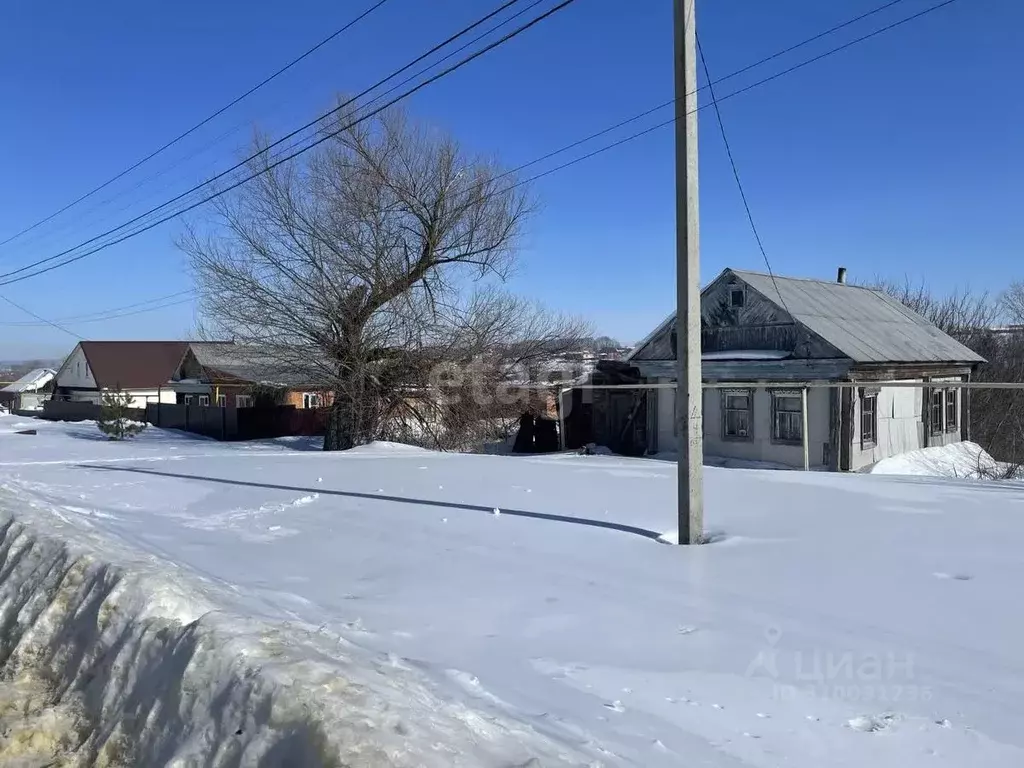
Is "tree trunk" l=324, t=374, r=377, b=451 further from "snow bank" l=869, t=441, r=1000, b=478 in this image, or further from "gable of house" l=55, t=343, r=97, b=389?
"gable of house" l=55, t=343, r=97, b=389

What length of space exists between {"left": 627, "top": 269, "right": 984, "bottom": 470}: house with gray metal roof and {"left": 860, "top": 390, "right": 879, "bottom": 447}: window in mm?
24

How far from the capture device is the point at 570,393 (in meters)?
25.6

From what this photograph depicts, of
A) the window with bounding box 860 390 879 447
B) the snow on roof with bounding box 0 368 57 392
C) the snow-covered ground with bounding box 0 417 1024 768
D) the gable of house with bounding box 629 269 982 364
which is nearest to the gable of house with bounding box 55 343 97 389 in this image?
the snow on roof with bounding box 0 368 57 392

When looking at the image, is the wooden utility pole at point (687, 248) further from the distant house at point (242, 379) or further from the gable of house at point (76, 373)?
the gable of house at point (76, 373)

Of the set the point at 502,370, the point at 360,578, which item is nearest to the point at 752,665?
the point at 360,578

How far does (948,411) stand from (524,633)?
2230cm

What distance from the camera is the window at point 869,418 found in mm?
18891

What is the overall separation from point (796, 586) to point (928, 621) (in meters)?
0.88

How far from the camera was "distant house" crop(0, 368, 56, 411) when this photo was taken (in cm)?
6938

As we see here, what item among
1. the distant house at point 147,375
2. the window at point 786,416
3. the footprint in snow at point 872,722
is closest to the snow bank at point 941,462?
the window at point 786,416

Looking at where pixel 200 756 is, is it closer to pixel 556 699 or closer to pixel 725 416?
pixel 556 699

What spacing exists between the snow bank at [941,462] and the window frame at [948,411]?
605 mm

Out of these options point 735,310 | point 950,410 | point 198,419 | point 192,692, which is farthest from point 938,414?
point 198,419

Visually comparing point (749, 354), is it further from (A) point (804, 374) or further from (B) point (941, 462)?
(B) point (941, 462)
